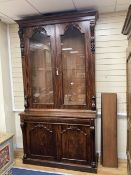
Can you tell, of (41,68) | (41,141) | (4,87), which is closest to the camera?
(41,141)

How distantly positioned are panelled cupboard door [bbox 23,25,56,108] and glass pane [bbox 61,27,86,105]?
190 millimetres

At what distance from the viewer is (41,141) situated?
3.03 metres

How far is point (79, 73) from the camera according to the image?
298 centimetres

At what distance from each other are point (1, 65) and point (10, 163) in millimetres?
1531

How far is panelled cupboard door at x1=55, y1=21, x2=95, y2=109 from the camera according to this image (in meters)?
2.83

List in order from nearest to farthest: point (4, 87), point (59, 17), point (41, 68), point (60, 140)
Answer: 1. point (59, 17)
2. point (60, 140)
3. point (41, 68)
4. point (4, 87)

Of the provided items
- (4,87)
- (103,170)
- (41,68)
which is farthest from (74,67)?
(103,170)

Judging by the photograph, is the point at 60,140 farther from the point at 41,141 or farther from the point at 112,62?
the point at 112,62

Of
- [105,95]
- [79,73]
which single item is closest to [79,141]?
[105,95]

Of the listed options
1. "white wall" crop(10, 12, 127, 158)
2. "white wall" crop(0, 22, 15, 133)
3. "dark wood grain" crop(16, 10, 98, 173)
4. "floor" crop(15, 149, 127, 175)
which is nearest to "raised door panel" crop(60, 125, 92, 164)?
"dark wood grain" crop(16, 10, 98, 173)

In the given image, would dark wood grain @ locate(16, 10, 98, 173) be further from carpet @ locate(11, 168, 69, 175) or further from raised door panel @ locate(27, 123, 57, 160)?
carpet @ locate(11, 168, 69, 175)

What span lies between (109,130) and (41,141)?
1064 mm

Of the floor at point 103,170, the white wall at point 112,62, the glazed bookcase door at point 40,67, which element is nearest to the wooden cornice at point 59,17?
the glazed bookcase door at point 40,67

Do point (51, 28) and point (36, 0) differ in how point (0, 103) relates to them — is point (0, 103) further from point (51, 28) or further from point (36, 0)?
point (36, 0)
